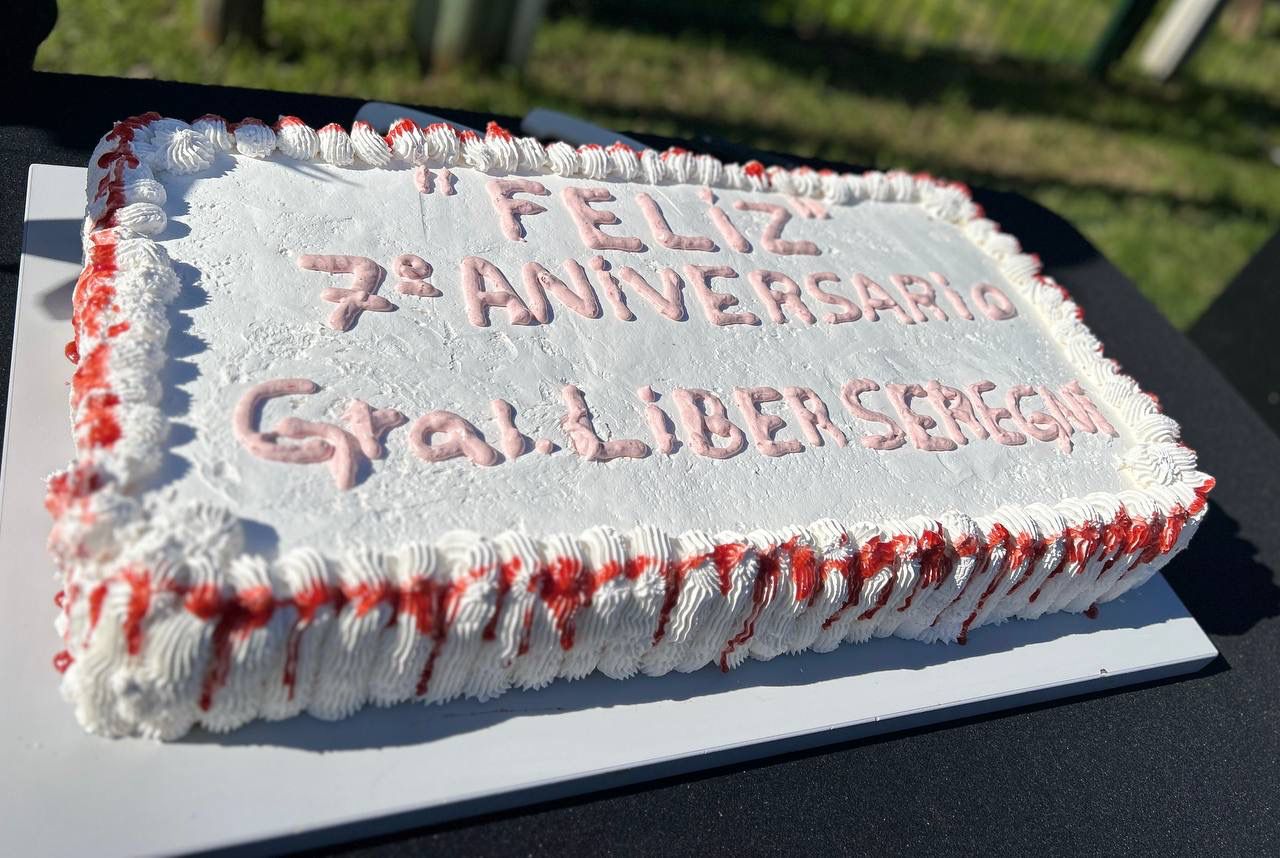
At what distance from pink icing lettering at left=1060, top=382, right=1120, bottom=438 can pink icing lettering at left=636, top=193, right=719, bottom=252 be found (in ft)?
3.33

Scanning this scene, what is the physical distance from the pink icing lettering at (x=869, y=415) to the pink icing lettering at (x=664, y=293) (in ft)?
1.40

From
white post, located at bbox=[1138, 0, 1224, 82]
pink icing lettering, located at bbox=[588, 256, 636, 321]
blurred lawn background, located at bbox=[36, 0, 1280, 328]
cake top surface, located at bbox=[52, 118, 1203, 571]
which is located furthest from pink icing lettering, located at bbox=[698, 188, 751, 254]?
white post, located at bbox=[1138, 0, 1224, 82]

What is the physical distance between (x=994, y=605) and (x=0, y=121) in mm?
2830

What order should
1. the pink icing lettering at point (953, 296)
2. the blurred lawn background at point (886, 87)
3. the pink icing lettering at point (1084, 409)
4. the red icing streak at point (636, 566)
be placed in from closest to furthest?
the red icing streak at point (636, 566)
the pink icing lettering at point (1084, 409)
the pink icing lettering at point (953, 296)
the blurred lawn background at point (886, 87)

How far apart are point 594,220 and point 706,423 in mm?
669

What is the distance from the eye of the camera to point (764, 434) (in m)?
2.34

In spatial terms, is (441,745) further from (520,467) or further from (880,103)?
(880,103)

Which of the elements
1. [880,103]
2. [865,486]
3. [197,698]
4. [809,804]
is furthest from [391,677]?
[880,103]

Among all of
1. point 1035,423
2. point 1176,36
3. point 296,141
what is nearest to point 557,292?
point 296,141

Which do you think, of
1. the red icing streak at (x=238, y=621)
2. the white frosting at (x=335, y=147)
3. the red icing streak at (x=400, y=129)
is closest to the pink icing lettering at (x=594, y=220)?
the red icing streak at (x=400, y=129)

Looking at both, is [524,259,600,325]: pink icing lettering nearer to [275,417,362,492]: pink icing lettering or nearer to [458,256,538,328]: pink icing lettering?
[458,256,538,328]: pink icing lettering

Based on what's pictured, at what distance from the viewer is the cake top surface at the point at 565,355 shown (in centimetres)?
193

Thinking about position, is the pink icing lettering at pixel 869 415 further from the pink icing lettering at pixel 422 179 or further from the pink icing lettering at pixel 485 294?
the pink icing lettering at pixel 422 179

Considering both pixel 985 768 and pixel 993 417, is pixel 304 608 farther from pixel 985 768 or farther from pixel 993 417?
pixel 993 417
